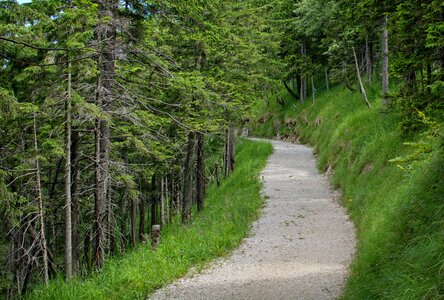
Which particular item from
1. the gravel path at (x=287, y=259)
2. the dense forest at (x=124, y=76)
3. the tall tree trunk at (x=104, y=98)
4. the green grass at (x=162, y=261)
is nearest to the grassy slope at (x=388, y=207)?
the gravel path at (x=287, y=259)

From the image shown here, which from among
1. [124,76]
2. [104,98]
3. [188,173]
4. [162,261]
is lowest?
[162,261]

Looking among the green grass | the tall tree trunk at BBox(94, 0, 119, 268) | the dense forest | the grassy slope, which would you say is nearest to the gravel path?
A: the green grass

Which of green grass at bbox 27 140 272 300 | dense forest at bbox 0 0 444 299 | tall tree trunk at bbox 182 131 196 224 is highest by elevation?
dense forest at bbox 0 0 444 299

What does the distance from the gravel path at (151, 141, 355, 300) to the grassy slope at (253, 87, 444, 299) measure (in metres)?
0.58

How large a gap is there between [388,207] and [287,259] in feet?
7.65

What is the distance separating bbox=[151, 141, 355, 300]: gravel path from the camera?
713cm

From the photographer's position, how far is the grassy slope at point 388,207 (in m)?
4.41

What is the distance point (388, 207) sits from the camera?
26.1ft

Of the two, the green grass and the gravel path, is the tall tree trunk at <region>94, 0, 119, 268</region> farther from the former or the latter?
the gravel path

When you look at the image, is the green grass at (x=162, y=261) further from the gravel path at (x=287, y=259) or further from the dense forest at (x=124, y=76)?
the dense forest at (x=124, y=76)

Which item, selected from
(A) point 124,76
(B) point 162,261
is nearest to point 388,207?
(B) point 162,261

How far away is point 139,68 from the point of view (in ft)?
36.2

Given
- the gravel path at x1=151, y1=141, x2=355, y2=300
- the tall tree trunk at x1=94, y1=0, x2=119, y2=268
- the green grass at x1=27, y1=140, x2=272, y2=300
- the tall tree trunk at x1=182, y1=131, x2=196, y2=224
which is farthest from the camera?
the tall tree trunk at x1=182, y1=131, x2=196, y2=224

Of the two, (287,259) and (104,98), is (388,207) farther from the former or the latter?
(104,98)
